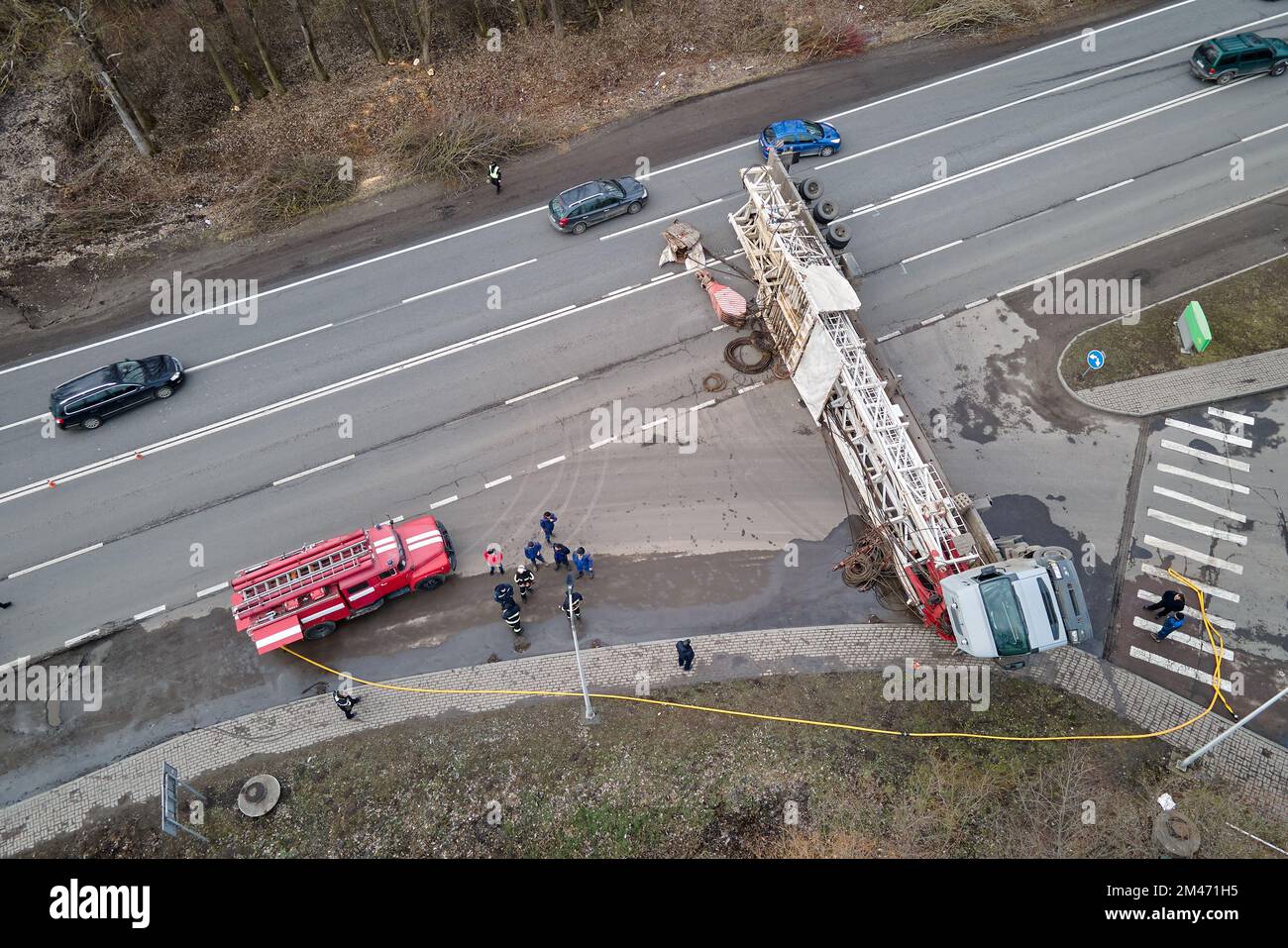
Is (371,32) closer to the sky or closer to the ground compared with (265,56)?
closer to the sky

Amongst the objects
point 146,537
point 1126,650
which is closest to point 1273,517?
point 1126,650

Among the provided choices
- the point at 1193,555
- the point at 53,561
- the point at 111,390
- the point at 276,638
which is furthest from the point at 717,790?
the point at 111,390

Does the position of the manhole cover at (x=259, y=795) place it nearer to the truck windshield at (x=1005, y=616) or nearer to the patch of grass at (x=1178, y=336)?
the truck windshield at (x=1005, y=616)

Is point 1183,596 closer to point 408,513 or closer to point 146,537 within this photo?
point 408,513

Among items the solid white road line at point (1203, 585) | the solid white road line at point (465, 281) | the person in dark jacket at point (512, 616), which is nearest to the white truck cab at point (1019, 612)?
the solid white road line at point (1203, 585)

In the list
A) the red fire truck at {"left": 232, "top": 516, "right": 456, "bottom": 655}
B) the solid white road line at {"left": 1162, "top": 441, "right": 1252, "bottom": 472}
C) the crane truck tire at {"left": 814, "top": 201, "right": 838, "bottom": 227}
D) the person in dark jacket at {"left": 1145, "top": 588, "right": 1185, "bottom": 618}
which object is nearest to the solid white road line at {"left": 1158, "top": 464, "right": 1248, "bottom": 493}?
the solid white road line at {"left": 1162, "top": 441, "right": 1252, "bottom": 472}

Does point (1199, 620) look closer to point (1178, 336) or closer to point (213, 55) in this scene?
point (1178, 336)
